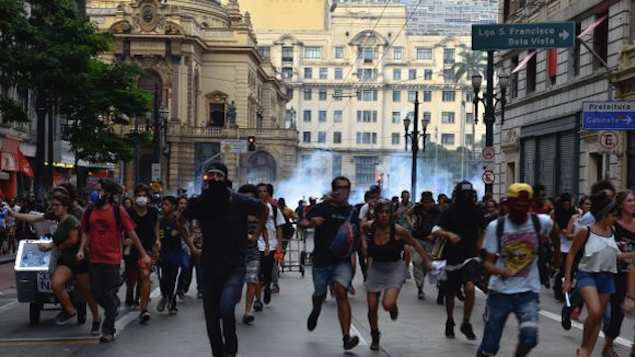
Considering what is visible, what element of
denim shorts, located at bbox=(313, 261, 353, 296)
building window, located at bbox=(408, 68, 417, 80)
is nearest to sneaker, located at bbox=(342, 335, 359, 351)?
denim shorts, located at bbox=(313, 261, 353, 296)

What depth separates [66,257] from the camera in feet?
40.1

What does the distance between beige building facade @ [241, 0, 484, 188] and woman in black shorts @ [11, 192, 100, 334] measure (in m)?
116

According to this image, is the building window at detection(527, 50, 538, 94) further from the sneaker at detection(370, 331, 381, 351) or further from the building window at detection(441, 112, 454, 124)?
the building window at detection(441, 112, 454, 124)

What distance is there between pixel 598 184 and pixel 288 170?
80.0 m

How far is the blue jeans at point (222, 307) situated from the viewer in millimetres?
9125

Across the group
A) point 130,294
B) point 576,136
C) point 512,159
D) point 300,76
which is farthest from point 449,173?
point 130,294

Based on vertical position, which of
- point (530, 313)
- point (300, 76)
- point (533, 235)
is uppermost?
point (300, 76)

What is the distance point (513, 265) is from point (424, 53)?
128816 millimetres

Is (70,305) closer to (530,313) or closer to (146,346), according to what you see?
(146,346)

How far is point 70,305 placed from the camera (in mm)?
12633

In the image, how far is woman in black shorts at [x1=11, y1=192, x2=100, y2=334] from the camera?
479 inches

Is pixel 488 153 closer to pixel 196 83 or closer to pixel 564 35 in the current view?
pixel 564 35

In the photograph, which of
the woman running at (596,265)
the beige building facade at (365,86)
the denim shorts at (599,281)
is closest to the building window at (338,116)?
the beige building facade at (365,86)

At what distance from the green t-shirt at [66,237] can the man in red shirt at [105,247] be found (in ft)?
0.81
